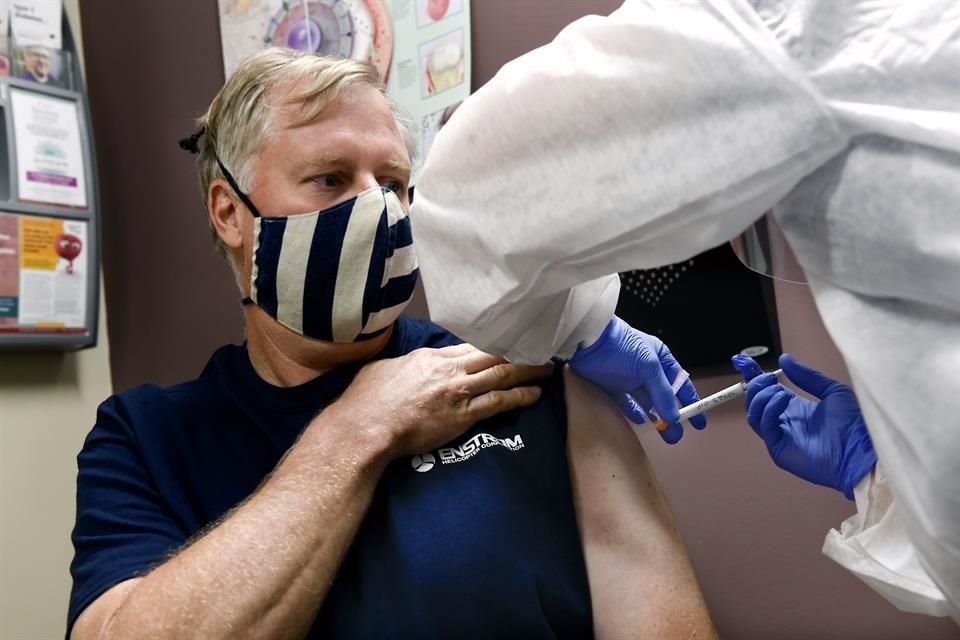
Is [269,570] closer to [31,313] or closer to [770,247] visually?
[770,247]

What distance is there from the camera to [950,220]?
663 mm

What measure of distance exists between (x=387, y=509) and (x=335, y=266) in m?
0.38

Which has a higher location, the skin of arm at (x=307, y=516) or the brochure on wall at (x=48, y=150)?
the brochure on wall at (x=48, y=150)

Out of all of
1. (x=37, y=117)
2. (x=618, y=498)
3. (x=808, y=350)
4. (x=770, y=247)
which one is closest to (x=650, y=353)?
(x=618, y=498)

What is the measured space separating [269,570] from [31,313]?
1170 mm

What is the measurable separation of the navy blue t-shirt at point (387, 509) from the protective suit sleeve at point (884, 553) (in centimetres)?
45

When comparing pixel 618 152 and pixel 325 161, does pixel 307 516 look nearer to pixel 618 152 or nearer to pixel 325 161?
pixel 325 161

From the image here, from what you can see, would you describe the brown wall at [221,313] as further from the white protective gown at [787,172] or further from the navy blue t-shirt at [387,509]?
the white protective gown at [787,172]

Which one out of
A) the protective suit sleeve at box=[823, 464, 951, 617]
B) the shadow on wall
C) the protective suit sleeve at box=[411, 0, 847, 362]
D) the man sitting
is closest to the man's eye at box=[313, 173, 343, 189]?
the man sitting

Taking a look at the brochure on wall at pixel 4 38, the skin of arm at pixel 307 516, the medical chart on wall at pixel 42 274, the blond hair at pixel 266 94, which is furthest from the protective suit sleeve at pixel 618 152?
the brochure on wall at pixel 4 38

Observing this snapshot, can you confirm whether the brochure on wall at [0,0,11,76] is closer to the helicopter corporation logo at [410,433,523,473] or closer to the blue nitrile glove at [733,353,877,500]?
the helicopter corporation logo at [410,433,523,473]

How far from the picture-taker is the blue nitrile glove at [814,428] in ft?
3.16

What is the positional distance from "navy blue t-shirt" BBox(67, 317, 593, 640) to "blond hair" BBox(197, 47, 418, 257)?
1.27 ft

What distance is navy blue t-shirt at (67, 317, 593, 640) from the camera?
1.17m
